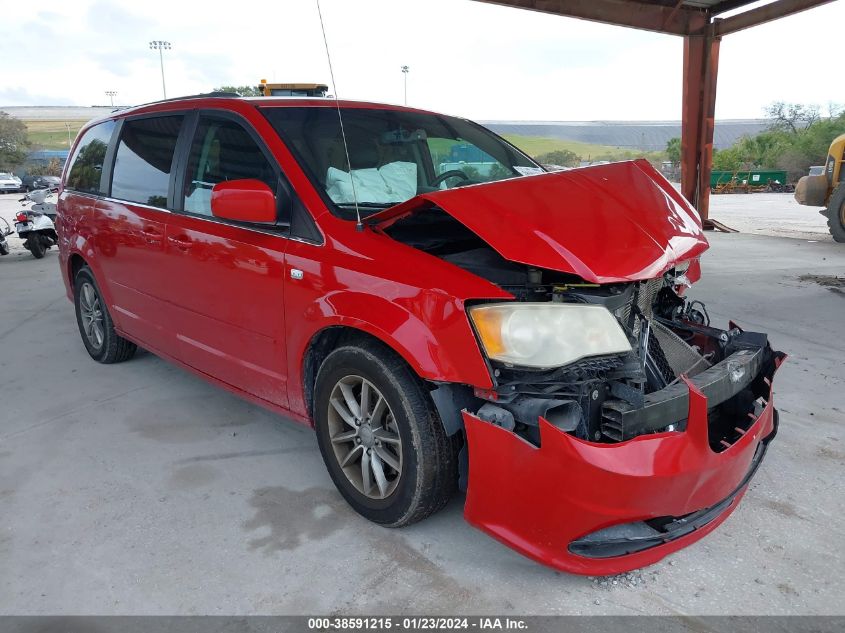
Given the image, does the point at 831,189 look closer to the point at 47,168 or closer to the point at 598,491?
the point at 598,491

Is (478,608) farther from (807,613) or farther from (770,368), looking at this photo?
(770,368)

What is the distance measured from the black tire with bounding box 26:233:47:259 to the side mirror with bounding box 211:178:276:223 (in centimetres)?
907

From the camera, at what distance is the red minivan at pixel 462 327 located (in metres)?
1.93

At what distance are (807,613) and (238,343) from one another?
242cm

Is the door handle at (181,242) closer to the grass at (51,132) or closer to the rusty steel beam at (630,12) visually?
the rusty steel beam at (630,12)

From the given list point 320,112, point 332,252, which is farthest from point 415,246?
point 320,112

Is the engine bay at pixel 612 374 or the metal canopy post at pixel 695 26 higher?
the metal canopy post at pixel 695 26

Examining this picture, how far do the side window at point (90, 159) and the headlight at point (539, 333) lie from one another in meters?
3.21

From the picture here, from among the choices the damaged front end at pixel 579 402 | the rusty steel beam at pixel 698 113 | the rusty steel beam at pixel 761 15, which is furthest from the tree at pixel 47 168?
the damaged front end at pixel 579 402

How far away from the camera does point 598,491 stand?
1811 mm

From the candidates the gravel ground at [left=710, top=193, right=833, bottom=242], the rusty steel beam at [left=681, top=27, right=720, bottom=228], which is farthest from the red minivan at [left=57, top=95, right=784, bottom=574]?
the gravel ground at [left=710, top=193, right=833, bottom=242]

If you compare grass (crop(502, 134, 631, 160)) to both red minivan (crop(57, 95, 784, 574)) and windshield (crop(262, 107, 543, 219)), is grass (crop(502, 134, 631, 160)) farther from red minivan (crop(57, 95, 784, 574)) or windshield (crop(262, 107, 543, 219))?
red minivan (crop(57, 95, 784, 574))

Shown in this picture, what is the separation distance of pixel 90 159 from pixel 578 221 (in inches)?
142

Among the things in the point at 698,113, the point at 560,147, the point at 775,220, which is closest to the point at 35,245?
the point at 698,113
